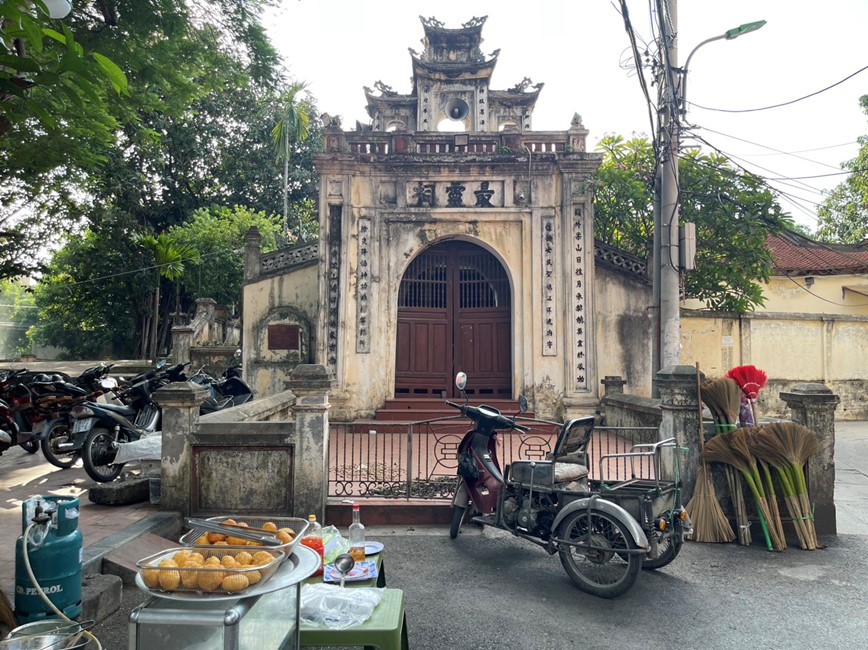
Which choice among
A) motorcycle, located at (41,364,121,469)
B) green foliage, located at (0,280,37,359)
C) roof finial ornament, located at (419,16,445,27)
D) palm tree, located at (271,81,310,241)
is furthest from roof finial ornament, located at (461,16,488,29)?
green foliage, located at (0,280,37,359)

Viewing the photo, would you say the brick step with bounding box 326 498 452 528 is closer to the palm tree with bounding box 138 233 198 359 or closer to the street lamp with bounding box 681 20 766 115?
the street lamp with bounding box 681 20 766 115

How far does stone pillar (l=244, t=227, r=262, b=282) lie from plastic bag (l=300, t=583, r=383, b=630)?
10495mm

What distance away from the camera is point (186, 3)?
28.9 ft

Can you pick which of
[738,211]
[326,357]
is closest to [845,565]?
[738,211]

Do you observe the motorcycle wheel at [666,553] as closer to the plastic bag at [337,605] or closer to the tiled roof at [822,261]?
A: the plastic bag at [337,605]

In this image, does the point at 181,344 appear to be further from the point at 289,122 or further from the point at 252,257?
the point at 289,122

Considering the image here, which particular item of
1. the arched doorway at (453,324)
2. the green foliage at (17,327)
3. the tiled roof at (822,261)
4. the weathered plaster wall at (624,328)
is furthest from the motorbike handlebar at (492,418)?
the green foliage at (17,327)

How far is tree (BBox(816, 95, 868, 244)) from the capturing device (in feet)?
61.1

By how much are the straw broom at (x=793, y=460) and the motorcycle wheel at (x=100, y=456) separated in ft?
22.6

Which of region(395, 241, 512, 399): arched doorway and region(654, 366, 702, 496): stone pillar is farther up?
region(395, 241, 512, 399): arched doorway

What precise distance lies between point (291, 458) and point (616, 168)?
9.60 meters

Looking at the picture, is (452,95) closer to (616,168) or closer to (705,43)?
(616,168)

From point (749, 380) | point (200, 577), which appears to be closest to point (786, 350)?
point (749, 380)

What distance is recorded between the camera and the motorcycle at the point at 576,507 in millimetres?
4254
